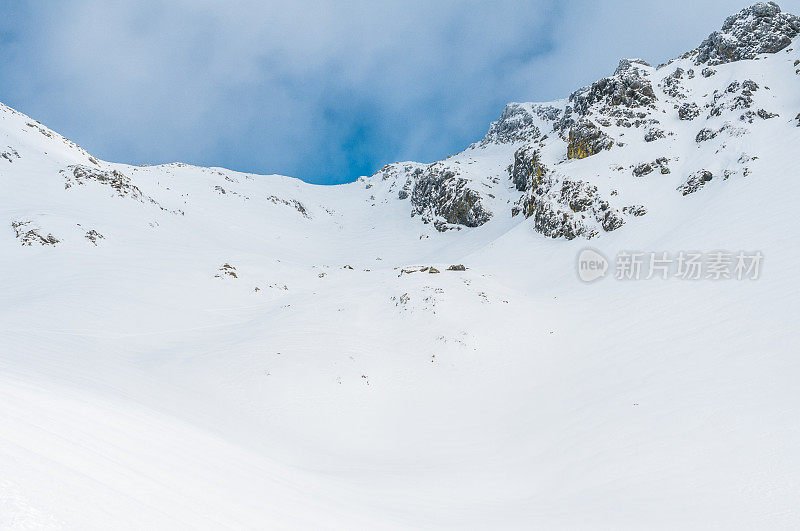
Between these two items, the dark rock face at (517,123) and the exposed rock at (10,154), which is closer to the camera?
the exposed rock at (10,154)

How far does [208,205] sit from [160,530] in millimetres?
45937

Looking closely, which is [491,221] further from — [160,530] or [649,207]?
[160,530]

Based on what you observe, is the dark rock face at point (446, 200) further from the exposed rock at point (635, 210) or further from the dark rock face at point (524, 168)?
the exposed rock at point (635, 210)

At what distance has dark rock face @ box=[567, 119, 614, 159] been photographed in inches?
1228

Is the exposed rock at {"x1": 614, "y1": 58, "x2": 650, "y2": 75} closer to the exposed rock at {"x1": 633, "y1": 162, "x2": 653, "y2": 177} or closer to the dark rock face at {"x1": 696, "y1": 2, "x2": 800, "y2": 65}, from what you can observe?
the dark rock face at {"x1": 696, "y1": 2, "x2": 800, "y2": 65}

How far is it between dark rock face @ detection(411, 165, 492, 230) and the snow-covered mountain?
7.37 metres

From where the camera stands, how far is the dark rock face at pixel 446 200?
4315cm

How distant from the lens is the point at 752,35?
36.0 meters

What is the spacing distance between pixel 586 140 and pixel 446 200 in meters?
17.8

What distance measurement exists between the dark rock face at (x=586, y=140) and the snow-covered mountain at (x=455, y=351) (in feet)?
0.64

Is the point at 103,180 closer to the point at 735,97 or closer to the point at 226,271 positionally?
the point at 226,271
